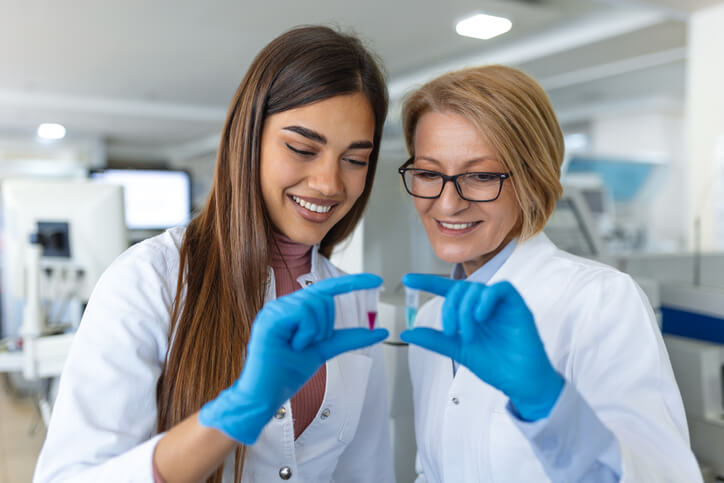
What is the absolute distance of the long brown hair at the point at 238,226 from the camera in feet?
2.95

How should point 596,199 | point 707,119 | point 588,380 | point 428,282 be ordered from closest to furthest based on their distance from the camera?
point 428,282
point 588,380
point 707,119
point 596,199

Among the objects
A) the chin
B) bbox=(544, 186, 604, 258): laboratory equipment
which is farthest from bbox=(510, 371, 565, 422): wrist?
bbox=(544, 186, 604, 258): laboratory equipment

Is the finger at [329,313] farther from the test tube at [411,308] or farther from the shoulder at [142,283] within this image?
the test tube at [411,308]

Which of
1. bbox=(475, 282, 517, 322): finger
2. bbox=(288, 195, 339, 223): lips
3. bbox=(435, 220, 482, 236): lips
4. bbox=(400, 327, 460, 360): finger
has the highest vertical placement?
bbox=(288, 195, 339, 223): lips

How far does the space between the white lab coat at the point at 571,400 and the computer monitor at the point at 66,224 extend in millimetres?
1871

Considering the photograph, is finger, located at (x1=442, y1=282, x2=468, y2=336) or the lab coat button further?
the lab coat button

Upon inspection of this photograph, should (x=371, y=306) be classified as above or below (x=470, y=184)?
below

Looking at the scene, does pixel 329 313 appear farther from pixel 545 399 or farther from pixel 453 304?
pixel 545 399

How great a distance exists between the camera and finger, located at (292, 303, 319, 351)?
0.69 meters

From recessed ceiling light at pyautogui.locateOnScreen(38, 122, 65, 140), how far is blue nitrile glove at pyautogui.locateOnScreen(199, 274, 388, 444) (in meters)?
9.98

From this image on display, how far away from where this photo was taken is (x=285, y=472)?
39.0 inches

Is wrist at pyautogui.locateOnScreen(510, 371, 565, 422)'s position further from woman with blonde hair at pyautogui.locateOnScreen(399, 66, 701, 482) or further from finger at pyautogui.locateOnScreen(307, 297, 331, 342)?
finger at pyautogui.locateOnScreen(307, 297, 331, 342)

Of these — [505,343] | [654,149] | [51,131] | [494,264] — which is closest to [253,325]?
[505,343]

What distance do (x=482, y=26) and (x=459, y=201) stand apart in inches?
148
